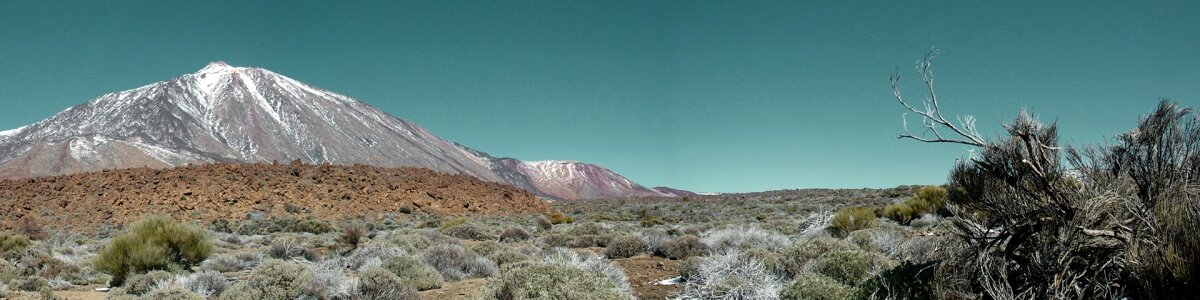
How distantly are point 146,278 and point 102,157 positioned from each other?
82720 millimetres

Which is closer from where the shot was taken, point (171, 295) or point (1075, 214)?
point (1075, 214)

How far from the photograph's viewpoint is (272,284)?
6262 mm

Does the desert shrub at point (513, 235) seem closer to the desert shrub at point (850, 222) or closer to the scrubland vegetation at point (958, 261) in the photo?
the scrubland vegetation at point (958, 261)

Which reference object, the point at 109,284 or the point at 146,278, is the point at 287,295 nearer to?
the point at 146,278

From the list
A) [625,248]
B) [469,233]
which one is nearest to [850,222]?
[625,248]

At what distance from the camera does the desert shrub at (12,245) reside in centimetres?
1026

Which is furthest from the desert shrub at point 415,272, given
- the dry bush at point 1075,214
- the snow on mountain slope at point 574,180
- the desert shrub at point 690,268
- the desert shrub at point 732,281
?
the snow on mountain slope at point 574,180

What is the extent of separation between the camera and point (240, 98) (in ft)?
460

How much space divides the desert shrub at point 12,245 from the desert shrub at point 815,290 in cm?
1164

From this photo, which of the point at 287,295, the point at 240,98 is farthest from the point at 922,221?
the point at 240,98

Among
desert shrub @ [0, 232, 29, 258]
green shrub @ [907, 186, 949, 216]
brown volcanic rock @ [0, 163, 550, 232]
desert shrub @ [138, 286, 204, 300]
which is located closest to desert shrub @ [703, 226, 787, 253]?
green shrub @ [907, 186, 949, 216]

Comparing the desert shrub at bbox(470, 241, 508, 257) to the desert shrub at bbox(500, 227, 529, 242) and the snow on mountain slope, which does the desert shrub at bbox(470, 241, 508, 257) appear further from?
the snow on mountain slope

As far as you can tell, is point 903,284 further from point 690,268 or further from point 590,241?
point 590,241

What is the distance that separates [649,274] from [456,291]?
8.40 ft
